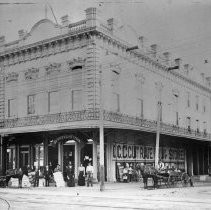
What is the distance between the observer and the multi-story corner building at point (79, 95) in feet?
83.2

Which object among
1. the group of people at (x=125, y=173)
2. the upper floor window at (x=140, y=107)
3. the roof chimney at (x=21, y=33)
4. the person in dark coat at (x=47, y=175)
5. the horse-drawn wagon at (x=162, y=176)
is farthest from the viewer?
the upper floor window at (x=140, y=107)

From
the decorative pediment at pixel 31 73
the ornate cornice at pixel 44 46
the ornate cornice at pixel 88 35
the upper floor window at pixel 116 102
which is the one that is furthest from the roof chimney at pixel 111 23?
the decorative pediment at pixel 31 73

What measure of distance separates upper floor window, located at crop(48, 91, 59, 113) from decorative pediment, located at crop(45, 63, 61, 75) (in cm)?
133

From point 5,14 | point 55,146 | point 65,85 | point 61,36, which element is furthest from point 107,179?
point 5,14

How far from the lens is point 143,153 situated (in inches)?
1177

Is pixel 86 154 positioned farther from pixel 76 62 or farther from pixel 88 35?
pixel 88 35

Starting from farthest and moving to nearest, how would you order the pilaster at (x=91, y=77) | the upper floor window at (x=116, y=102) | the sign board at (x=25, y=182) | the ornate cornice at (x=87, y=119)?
the upper floor window at (x=116, y=102) → the pilaster at (x=91, y=77) → the ornate cornice at (x=87, y=119) → the sign board at (x=25, y=182)

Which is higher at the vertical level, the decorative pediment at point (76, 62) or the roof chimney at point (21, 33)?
the roof chimney at point (21, 33)

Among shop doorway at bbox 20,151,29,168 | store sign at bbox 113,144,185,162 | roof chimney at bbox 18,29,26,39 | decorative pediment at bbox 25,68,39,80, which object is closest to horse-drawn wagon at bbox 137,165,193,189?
store sign at bbox 113,144,185,162

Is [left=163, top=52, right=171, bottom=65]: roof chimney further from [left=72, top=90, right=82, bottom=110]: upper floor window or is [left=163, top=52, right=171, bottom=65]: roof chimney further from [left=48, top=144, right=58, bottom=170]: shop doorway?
[left=48, top=144, right=58, bottom=170]: shop doorway

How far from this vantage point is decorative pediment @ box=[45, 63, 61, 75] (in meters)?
27.2

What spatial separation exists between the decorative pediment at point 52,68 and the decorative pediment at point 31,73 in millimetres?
963

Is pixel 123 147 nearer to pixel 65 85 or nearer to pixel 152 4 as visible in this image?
pixel 65 85

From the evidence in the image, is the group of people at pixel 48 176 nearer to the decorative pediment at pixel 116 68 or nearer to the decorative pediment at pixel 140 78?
the decorative pediment at pixel 116 68
